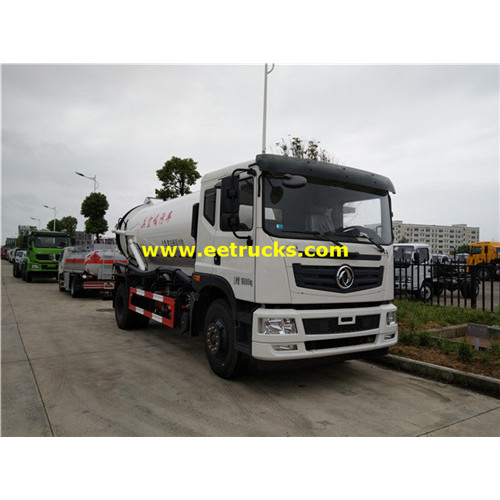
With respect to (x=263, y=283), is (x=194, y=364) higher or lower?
lower

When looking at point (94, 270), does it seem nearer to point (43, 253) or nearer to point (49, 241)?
point (43, 253)

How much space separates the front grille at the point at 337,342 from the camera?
4.47 m

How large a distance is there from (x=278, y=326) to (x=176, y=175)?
23558 mm

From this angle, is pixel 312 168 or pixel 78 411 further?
pixel 312 168

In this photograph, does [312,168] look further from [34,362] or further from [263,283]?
[34,362]

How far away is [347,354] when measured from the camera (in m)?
4.75

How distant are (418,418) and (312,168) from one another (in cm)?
297

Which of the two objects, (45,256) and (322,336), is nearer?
(322,336)

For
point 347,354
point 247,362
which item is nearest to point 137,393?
point 247,362

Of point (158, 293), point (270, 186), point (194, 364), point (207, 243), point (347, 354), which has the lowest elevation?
point (194, 364)

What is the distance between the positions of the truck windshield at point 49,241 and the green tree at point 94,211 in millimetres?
18007

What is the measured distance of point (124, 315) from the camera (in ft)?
28.1

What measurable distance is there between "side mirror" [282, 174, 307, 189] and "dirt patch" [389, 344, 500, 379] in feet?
11.1

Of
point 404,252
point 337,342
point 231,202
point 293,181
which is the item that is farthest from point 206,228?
point 404,252
